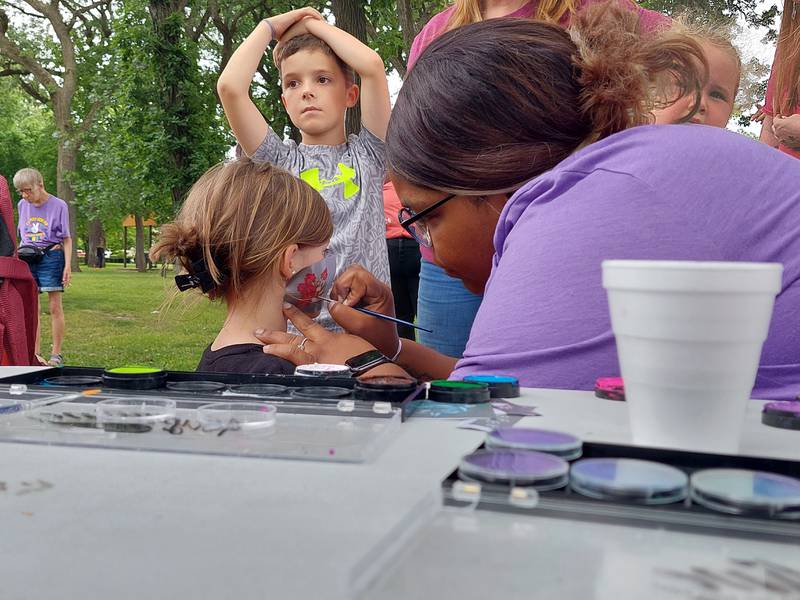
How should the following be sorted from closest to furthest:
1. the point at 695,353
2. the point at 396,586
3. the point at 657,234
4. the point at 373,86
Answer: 1. the point at 396,586
2. the point at 695,353
3. the point at 657,234
4. the point at 373,86

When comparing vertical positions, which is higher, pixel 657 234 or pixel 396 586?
pixel 657 234

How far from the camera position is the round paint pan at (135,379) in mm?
896

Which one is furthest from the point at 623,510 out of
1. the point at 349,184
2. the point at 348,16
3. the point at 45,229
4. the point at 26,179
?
the point at 26,179

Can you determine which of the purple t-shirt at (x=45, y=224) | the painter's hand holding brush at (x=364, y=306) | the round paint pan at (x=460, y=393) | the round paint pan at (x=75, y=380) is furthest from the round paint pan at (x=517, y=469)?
the purple t-shirt at (x=45, y=224)

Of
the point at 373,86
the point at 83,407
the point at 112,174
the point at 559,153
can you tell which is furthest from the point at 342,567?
the point at 112,174

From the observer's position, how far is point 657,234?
1013mm

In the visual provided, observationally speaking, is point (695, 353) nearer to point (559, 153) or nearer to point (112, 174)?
point (559, 153)

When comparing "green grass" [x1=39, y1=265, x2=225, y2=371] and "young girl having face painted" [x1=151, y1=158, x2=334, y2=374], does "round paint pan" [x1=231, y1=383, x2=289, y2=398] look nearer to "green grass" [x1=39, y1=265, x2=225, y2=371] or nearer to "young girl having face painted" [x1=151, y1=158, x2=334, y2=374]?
"young girl having face painted" [x1=151, y1=158, x2=334, y2=374]

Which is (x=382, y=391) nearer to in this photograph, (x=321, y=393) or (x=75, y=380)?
(x=321, y=393)

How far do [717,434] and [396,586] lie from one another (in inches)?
13.9

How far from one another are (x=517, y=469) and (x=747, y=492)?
142mm

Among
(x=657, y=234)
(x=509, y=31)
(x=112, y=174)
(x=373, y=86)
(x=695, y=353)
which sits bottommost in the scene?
(x=695, y=353)

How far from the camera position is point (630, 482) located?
484 millimetres

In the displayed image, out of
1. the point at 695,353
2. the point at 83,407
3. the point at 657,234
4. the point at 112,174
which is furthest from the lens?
the point at 112,174
